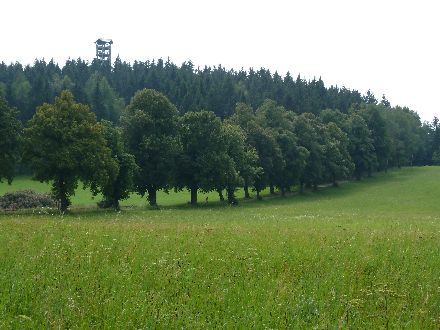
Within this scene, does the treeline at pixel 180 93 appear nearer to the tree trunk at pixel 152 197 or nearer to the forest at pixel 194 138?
the forest at pixel 194 138


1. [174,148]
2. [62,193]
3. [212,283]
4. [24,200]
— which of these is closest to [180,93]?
[174,148]

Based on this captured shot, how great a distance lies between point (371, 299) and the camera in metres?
8.85

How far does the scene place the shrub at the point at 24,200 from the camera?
53969 mm

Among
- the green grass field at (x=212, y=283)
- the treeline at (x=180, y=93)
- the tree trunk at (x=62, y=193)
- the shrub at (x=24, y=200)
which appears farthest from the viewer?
the treeline at (x=180, y=93)

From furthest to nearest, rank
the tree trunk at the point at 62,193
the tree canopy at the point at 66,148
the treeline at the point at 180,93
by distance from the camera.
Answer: the treeline at the point at 180,93 < the tree trunk at the point at 62,193 < the tree canopy at the point at 66,148

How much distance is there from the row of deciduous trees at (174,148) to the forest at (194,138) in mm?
136

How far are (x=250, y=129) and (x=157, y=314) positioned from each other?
74.2 meters

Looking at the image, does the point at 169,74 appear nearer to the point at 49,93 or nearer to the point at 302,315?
the point at 49,93

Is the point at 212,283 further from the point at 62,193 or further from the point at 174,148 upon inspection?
the point at 174,148

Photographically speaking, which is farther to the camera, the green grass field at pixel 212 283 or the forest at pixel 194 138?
the forest at pixel 194 138

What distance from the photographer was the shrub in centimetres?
5397

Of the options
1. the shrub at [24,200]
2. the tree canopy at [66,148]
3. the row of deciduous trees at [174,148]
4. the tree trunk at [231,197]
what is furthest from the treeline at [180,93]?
the tree canopy at [66,148]

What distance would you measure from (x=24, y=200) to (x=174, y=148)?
743 inches

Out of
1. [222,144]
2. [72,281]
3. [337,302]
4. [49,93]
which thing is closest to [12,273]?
[72,281]
